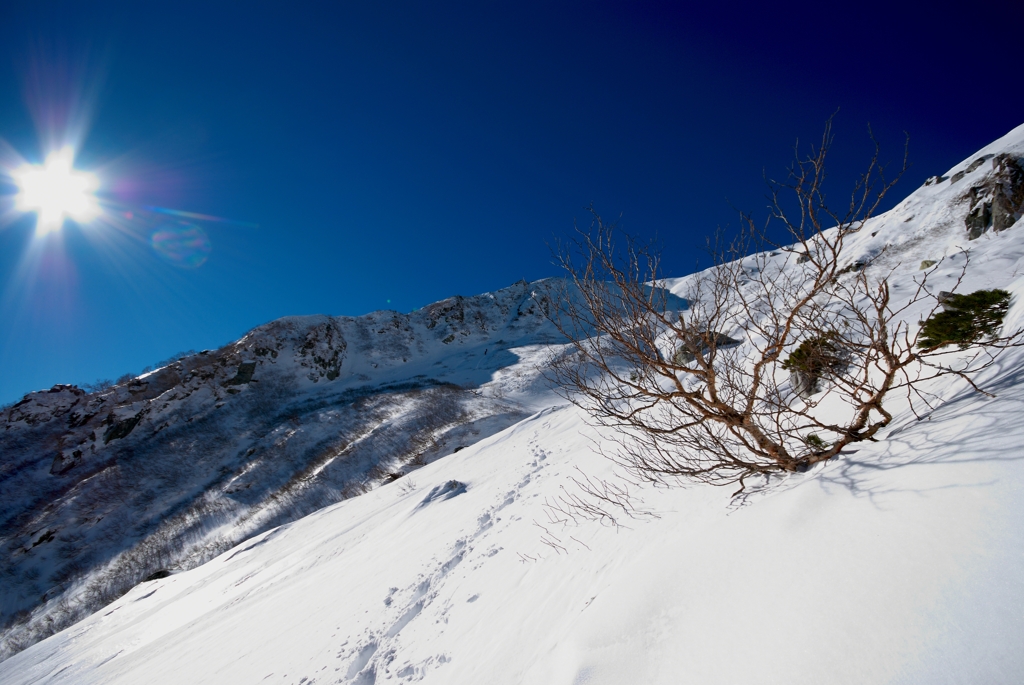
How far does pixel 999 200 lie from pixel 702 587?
22722mm

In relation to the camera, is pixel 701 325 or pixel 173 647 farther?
pixel 173 647

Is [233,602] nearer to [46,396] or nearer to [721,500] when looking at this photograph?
[721,500]

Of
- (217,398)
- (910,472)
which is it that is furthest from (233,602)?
(217,398)

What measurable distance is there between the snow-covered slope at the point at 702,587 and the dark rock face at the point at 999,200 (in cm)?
1009

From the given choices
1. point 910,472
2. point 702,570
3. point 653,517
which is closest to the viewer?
point 910,472

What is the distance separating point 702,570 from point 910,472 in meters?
1.32

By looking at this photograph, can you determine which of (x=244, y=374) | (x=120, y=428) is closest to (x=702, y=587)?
(x=120, y=428)

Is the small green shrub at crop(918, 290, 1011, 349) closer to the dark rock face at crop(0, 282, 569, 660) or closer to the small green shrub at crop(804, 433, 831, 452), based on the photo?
the small green shrub at crop(804, 433, 831, 452)

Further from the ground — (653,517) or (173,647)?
(173,647)

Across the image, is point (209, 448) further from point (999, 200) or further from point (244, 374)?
point (999, 200)

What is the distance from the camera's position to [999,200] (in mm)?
15008


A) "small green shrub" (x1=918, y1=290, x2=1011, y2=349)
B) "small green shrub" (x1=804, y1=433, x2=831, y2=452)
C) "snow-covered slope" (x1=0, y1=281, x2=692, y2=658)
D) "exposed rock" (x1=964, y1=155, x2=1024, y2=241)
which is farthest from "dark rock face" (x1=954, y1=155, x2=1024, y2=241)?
"snow-covered slope" (x1=0, y1=281, x2=692, y2=658)

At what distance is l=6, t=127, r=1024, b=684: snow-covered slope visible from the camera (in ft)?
5.10

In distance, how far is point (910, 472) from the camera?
2.24 metres
